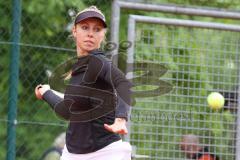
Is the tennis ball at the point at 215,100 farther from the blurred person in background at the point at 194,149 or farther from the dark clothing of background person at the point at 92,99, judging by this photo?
the dark clothing of background person at the point at 92,99

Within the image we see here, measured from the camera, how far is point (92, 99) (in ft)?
16.5

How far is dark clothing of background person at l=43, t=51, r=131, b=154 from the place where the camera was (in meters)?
4.58

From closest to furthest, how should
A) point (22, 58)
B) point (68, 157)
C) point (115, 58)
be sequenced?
1. point (68, 157)
2. point (115, 58)
3. point (22, 58)

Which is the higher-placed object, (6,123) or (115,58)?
(115,58)

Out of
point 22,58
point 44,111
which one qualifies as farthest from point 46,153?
point 22,58

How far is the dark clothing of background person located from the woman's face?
0.22 feet

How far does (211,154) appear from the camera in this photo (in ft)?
22.7

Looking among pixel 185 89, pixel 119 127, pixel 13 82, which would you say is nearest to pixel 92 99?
pixel 119 127

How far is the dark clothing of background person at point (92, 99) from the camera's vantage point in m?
4.58

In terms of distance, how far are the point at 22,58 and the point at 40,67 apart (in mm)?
183

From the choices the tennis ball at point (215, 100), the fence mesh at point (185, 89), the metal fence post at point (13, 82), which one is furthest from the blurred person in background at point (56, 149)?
the tennis ball at point (215, 100)

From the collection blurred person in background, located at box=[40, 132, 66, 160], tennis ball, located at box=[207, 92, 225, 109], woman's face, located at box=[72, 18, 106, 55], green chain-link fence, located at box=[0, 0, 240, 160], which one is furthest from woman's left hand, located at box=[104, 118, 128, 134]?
blurred person in background, located at box=[40, 132, 66, 160]

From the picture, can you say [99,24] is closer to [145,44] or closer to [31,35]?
[145,44]

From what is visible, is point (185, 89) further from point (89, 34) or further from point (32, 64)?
point (89, 34)
